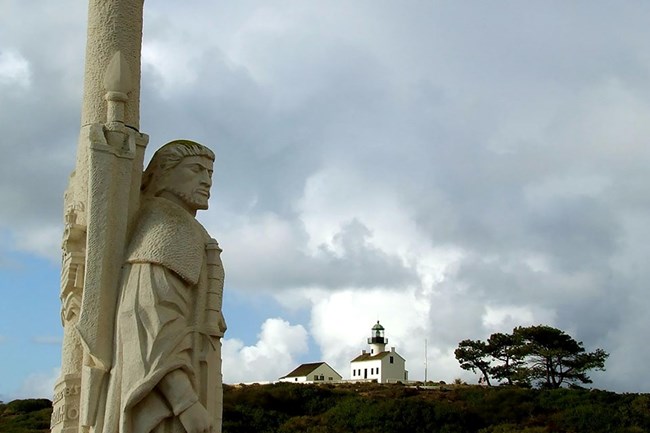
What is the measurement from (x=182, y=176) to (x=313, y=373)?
70289 millimetres

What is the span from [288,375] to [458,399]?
37289 millimetres

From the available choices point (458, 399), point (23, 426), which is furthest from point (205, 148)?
point (458, 399)

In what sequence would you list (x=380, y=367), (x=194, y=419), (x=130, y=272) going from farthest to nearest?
1. (x=380, y=367)
2. (x=130, y=272)
3. (x=194, y=419)

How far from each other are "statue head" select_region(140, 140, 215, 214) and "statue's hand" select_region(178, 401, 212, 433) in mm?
1978

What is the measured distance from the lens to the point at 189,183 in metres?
8.43

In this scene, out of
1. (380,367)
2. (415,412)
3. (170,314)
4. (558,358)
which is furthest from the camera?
(380,367)

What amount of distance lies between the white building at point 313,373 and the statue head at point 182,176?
68.9m

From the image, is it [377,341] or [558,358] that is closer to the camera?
[558,358]

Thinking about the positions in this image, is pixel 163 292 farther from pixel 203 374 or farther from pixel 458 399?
pixel 458 399

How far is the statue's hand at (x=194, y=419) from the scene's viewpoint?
7367 millimetres

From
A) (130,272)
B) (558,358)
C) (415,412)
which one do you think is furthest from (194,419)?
(558,358)

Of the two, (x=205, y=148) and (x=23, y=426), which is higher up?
(x=205, y=148)

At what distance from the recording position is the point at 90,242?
780cm

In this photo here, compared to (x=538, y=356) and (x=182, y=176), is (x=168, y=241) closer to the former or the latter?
(x=182, y=176)
